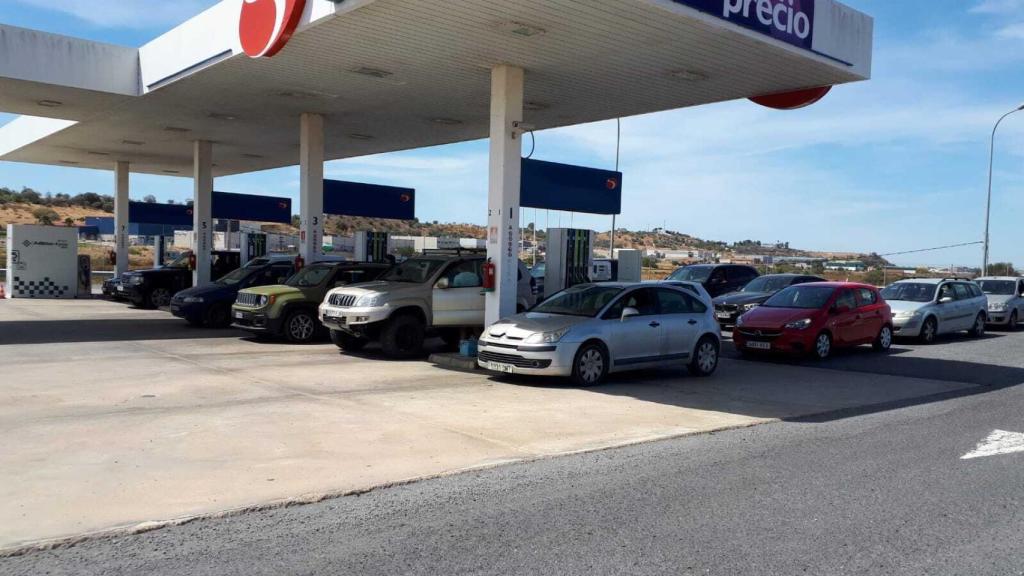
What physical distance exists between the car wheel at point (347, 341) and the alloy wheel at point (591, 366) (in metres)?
5.16

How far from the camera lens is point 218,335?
17484 mm

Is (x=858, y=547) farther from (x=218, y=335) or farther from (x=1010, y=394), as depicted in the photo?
(x=218, y=335)

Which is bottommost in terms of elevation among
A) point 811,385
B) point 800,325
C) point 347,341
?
point 811,385

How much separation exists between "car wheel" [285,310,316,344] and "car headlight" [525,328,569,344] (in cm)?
671

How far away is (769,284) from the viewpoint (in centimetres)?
2170

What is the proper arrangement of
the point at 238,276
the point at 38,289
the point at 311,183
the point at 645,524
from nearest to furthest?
1. the point at 645,524
2. the point at 238,276
3. the point at 311,183
4. the point at 38,289


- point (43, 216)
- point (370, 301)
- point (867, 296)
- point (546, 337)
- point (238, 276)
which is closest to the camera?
point (546, 337)

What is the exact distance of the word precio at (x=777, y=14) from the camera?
11.6 meters

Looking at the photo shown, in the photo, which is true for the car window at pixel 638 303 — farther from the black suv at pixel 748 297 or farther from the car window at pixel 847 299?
the black suv at pixel 748 297

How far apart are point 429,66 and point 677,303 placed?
6.19 metres

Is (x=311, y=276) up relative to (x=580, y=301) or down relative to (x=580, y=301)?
up

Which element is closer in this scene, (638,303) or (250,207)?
(638,303)

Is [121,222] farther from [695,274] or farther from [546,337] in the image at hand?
[546,337]

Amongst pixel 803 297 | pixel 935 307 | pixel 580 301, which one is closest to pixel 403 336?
pixel 580 301
